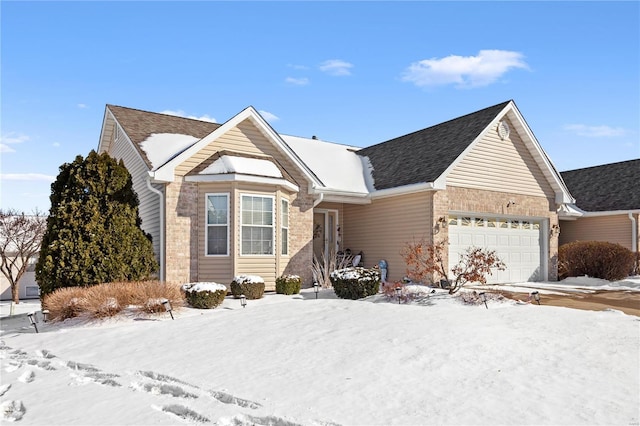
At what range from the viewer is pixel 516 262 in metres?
18.6

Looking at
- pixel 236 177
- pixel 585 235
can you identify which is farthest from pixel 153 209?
pixel 585 235

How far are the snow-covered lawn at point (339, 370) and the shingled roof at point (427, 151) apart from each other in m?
7.51

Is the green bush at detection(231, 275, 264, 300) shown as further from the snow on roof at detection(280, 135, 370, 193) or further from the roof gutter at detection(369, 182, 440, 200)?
the roof gutter at detection(369, 182, 440, 200)

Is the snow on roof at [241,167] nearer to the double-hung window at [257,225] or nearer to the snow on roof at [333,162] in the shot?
the double-hung window at [257,225]

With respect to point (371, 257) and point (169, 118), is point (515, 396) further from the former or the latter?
point (169, 118)

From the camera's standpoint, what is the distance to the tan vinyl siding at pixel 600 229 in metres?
23.2

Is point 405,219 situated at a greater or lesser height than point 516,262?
greater

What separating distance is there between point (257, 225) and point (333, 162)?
6338 mm

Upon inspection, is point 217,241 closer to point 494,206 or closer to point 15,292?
point 494,206

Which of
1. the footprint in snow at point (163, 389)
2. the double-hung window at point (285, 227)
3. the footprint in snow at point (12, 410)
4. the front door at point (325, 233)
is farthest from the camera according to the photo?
the front door at point (325, 233)

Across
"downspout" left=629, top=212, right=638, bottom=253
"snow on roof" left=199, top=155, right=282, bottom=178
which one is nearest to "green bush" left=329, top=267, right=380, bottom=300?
"snow on roof" left=199, top=155, right=282, bottom=178

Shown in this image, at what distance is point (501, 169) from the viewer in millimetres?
18266

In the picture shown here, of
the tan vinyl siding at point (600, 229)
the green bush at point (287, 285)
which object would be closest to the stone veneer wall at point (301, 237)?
Answer: the green bush at point (287, 285)

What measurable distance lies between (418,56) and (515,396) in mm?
10767
